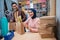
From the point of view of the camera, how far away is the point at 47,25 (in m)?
1.20

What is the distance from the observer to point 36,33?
1.32 meters

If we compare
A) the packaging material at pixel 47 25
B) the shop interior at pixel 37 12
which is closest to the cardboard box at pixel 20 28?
the shop interior at pixel 37 12

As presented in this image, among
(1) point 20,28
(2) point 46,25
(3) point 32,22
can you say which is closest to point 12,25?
(1) point 20,28

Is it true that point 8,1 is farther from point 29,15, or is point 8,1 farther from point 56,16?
point 56,16

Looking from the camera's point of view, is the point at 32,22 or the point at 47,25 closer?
the point at 47,25

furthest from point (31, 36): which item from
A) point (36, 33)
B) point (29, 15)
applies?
point (29, 15)

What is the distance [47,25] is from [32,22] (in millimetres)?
192

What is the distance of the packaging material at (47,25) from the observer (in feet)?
3.97

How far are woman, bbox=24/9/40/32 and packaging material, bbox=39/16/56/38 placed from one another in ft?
0.31

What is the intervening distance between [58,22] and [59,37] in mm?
145

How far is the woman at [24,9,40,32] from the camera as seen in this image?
133cm

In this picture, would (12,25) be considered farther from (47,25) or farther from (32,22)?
(47,25)

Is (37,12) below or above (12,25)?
above

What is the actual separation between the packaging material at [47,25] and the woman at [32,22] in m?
0.10
